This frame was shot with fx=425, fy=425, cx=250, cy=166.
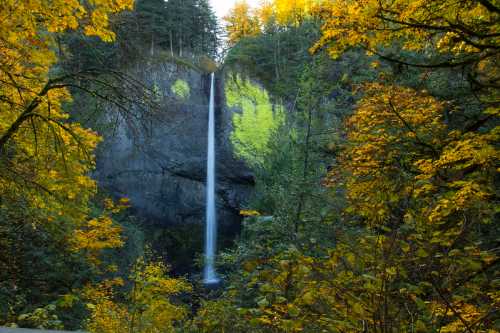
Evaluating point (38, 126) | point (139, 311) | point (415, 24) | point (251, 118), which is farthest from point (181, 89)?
point (415, 24)

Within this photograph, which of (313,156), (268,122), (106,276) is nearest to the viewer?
(106,276)

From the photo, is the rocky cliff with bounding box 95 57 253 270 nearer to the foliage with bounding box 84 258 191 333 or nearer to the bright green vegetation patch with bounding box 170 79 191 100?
the bright green vegetation patch with bounding box 170 79 191 100

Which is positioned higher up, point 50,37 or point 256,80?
point 256,80

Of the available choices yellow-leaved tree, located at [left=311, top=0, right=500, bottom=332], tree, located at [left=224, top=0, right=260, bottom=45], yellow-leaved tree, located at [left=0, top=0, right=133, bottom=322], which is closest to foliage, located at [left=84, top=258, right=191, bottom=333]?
yellow-leaved tree, located at [left=0, top=0, right=133, bottom=322]

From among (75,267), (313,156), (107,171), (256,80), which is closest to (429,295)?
(75,267)

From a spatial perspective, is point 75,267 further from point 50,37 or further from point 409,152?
point 409,152

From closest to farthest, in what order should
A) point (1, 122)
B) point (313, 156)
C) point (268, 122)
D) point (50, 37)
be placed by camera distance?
point (50, 37) < point (1, 122) < point (313, 156) < point (268, 122)

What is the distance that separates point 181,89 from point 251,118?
5.37 m

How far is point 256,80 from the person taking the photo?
31.4 m

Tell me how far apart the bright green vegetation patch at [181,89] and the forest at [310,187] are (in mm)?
9710

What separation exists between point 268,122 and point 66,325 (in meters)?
22.4

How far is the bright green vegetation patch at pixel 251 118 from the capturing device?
28938 millimetres

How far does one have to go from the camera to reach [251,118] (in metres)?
29.8

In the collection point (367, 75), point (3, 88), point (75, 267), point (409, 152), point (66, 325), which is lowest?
point (66, 325)
